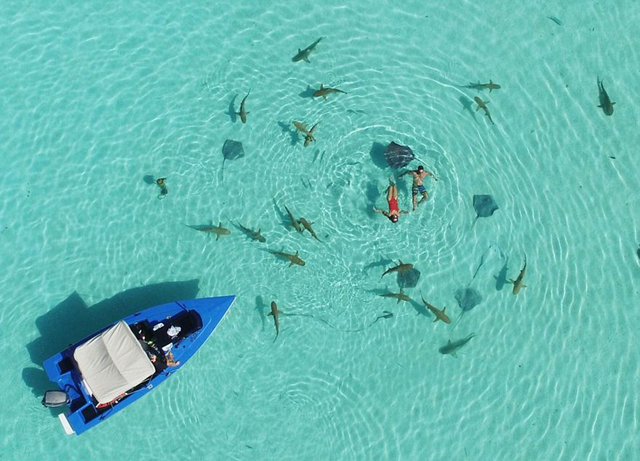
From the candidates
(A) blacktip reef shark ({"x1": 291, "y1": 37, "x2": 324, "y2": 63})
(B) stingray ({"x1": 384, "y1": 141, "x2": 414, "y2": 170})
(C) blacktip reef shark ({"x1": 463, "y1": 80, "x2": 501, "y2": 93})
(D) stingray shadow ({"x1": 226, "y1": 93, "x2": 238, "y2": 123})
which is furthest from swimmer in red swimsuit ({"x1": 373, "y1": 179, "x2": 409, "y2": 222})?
(D) stingray shadow ({"x1": 226, "y1": 93, "x2": 238, "y2": 123})

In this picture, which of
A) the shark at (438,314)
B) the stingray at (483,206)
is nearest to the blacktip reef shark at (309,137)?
the stingray at (483,206)

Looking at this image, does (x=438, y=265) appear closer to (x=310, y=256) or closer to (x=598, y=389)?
(x=310, y=256)

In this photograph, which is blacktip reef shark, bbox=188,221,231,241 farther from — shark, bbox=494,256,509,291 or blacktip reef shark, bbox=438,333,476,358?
shark, bbox=494,256,509,291

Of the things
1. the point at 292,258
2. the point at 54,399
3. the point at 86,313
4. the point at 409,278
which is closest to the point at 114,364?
the point at 54,399

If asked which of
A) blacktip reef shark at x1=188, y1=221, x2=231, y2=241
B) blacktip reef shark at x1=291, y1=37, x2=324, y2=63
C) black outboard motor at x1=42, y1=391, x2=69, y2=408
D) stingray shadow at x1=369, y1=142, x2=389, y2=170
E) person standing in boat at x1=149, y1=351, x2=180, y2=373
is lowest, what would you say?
black outboard motor at x1=42, y1=391, x2=69, y2=408

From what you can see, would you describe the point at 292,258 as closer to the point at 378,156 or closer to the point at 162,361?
the point at 378,156

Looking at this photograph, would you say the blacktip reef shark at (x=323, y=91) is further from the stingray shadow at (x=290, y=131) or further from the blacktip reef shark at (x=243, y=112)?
the blacktip reef shark at (x=243, y=112)
